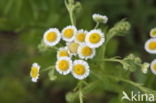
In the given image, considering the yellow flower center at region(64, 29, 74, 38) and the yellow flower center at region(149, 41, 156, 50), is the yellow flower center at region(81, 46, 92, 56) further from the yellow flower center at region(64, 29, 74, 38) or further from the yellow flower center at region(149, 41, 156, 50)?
the yellow flower center at region(149, 41, 156, 50)

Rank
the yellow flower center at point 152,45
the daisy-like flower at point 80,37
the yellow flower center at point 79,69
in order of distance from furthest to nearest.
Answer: the yellow flower center at point 152,45
the daisy-like flower at point 80,37
the yellow flower center at point 79,69

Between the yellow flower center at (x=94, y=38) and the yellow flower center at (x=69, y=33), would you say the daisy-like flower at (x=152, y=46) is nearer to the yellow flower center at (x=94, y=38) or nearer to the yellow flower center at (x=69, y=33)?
the yellow flower center at (x=94, y=38)

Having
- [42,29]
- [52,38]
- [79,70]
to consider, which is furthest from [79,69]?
[42,29]

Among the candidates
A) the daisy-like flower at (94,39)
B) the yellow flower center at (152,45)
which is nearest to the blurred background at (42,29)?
the yellow flower center at (152,45)

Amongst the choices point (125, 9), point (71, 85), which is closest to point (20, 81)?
point (71, 85)

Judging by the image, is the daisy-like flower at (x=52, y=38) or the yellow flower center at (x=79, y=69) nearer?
the yellow flower center at (x=79, y=69)

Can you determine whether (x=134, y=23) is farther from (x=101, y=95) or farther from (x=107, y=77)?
(x=107, y=77)
